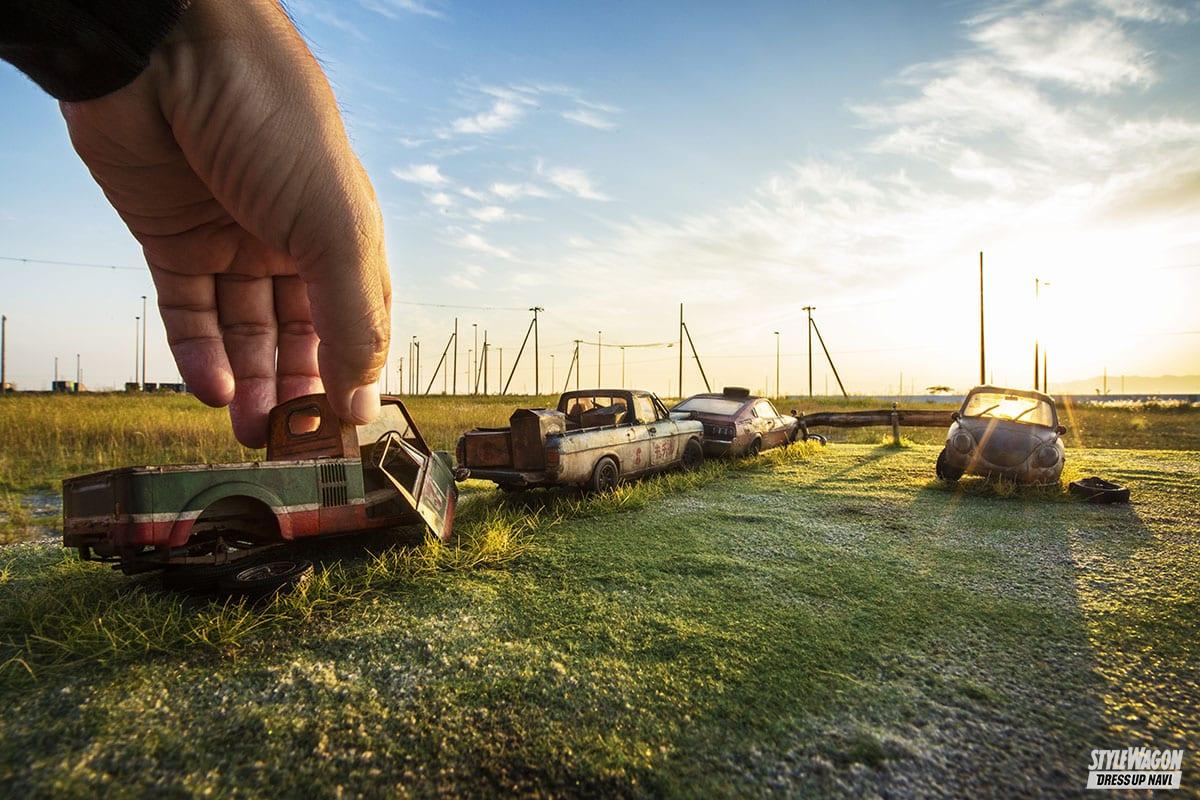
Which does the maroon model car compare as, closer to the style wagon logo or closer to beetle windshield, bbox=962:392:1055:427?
beetle windshield, bbox=962:392:1055:427

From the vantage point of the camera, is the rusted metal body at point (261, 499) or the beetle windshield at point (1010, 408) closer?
the rusted metal body at point (261, 499)

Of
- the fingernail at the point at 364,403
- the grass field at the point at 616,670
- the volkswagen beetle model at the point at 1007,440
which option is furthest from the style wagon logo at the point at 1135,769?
the volkswagen beetle model at the point at 1007,440

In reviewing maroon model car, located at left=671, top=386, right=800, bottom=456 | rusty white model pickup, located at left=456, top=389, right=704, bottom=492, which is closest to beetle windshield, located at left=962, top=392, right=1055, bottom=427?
maroon model car, located at left=671, top=386, right=800, bottom=456

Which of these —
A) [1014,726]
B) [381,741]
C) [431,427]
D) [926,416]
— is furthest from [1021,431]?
[431,427]

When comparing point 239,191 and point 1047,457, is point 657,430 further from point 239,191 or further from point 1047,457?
point 239,191

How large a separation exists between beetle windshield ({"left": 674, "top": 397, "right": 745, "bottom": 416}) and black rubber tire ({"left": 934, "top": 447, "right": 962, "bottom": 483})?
3.55m

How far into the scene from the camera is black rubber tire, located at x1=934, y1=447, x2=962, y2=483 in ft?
27.8

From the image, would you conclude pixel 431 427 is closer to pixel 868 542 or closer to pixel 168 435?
pixel 168 435

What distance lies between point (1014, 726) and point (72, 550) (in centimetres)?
706

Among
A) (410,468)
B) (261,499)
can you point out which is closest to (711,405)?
(410,468)

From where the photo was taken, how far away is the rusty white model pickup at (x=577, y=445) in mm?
6965

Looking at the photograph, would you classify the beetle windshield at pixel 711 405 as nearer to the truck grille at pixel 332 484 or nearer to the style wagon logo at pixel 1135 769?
the truck grille at pixel 332 484

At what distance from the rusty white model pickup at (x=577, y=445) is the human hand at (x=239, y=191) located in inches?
180

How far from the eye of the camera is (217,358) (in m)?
2.48
